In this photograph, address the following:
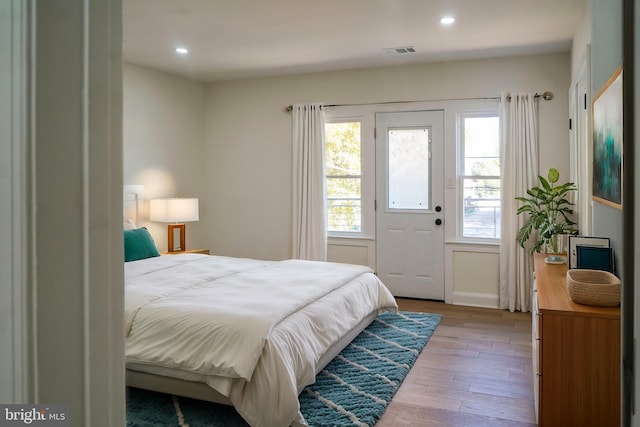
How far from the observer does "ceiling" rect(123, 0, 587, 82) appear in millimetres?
3787

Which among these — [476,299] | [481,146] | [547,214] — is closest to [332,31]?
[481,146]

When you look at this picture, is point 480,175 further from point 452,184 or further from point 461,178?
point 452,184

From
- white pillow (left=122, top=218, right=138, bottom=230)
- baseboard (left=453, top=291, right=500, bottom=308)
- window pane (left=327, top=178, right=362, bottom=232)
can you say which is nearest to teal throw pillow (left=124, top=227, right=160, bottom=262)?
white pillow (left=122, top=218, right=138, bottom=230)

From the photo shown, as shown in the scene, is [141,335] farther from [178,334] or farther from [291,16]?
[291,16]

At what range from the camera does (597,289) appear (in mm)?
2400

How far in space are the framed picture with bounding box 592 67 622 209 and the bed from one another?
5.81 feet

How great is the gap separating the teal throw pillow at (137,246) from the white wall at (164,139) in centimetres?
87

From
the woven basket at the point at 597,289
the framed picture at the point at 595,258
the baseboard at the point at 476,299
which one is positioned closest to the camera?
the woven basket at the point at 597,289

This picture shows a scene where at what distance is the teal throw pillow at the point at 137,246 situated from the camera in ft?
15.3

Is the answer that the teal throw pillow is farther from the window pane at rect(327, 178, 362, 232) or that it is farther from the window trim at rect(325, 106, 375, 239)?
the window trim at rect(325, 106, 375, 239)

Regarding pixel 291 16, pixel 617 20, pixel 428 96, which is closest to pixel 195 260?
pixel 291 16

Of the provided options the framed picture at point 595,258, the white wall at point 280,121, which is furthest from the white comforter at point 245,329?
the white wall at point 280,121

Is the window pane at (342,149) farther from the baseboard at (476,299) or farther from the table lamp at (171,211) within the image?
the baseboard at (476,299)

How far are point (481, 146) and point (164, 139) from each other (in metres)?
3.65
